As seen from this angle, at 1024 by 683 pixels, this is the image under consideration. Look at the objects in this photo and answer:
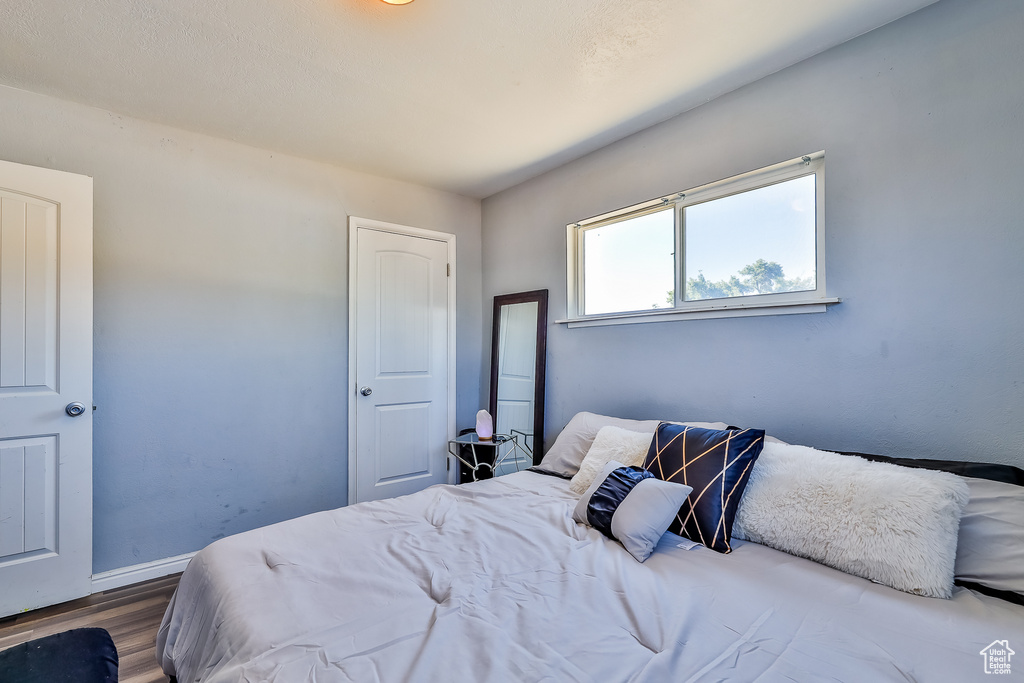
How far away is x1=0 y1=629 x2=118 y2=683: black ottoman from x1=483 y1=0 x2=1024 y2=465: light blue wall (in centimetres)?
232

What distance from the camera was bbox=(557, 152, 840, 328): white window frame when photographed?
6.41ft

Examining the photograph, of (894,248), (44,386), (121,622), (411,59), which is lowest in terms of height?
(121,622)

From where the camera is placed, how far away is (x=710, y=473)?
1.62 meters

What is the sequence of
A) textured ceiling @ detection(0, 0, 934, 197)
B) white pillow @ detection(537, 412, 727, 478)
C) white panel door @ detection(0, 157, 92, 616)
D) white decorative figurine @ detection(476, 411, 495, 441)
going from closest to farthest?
textured ceiling @ detection(0, 0, 934, 197)
white panel door @ detection(0, 157, 92, 616)
white pillow @ detection(537, 412, 727, 478)
white decorative figurine @ detection(476, 411, 495, 441)

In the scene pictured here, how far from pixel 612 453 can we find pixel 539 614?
1.04 m

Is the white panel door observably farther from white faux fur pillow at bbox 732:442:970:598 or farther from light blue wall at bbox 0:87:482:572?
white faux fur pillow at bbox 732:442:970:598

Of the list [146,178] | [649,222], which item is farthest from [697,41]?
[146,178]

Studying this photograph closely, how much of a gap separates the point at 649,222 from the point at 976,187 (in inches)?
54.8

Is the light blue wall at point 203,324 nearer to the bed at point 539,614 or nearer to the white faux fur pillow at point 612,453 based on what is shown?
the bed at point 539,614

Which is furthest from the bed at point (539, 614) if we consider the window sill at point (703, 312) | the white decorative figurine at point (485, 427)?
the white decorative figurine at point (485, 427)

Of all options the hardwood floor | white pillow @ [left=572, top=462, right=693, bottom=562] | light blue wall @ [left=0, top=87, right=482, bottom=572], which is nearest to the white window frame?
white pillow @ [left=572, top=462, right=693, bottom=562]

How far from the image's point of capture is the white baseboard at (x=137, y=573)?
2334 millimetres

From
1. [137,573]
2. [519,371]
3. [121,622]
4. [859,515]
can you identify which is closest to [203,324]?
[137,573]

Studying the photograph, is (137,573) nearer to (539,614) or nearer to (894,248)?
(539,614)
